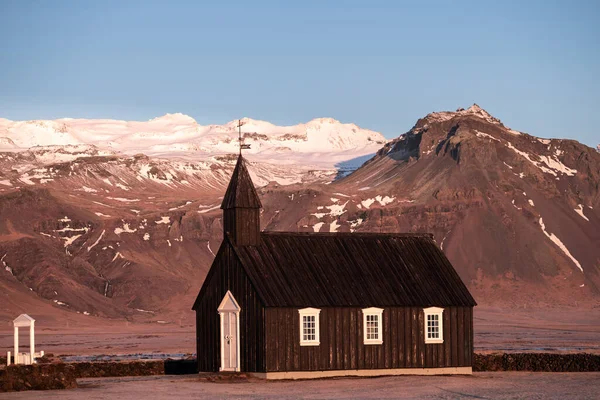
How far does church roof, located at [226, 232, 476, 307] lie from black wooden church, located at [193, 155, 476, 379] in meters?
0.05

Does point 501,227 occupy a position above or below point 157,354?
above

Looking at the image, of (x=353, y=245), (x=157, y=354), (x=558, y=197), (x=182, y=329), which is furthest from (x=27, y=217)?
(x=353, y=245)

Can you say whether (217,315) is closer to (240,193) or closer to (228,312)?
(228,312)

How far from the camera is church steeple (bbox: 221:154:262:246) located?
46.4m

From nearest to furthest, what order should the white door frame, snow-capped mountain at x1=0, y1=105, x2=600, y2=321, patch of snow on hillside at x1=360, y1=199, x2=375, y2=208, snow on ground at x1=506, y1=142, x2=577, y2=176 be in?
the white door frame, snow-capped mountain at x1=0, y1=105, x2=600, y2=321, patch of snow on hillside at x1=360, y1=199, x2=375, y2=208, snow on ground at x1=506, y1=142, x2=577, y2=176

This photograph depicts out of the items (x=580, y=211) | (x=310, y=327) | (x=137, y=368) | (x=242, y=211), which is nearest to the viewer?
(x=310, y=327)

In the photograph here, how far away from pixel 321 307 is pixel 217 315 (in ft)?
13.4

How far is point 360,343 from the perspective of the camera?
46.1 meters

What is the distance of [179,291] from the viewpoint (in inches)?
5359

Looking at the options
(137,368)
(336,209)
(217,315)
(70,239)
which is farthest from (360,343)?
(336,209)

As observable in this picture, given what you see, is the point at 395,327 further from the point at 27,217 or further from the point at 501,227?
the point at 27,217

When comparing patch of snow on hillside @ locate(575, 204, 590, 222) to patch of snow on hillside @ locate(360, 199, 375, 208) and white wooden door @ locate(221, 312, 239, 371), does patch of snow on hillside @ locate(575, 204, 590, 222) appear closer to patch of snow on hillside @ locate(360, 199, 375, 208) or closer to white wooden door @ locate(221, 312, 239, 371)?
patch of snow on hillside @ locate(360, 199, 375, 208)

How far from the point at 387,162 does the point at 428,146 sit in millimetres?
13322

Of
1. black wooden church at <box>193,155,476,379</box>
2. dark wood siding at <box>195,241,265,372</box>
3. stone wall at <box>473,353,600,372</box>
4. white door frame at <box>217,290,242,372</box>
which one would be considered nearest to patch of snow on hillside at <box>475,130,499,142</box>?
stone wall at <box>473,353,600,372</box>
